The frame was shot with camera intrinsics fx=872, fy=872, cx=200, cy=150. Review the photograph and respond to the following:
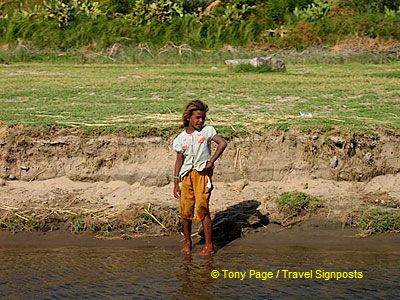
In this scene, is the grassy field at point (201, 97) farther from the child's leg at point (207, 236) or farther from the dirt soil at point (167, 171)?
the child's leg at point (207, 236)

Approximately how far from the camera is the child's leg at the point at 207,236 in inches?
287

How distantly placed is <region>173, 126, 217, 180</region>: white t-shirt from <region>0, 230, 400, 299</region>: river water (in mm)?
796

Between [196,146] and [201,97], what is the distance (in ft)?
13.3

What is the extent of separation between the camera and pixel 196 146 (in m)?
7.19

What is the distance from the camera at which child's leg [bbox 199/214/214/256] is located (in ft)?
23.9

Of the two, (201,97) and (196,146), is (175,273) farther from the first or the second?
(201,97)

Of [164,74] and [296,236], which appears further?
[164,74]

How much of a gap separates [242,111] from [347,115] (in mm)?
1182

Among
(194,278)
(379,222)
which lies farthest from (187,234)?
(379,222)

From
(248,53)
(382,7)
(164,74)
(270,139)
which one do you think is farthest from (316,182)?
(382,7)

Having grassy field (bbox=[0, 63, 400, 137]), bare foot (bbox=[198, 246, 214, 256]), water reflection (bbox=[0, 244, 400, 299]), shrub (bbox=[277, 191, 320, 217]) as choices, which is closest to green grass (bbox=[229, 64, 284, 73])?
grassy field (bbox=[0, 63, 400, 137])

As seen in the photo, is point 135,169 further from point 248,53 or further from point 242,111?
point 248,53

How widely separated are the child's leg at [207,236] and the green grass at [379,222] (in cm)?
142

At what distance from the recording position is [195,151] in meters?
7.21
